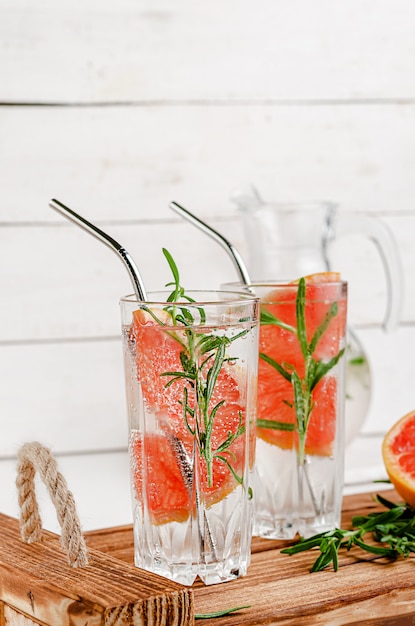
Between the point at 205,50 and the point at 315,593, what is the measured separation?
977 mm

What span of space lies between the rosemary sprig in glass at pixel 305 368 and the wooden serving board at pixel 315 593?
0.11 m

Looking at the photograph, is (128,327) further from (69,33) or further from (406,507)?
(69,33)

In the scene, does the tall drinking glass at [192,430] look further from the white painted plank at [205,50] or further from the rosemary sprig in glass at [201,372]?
the white painted plank at [205,50]

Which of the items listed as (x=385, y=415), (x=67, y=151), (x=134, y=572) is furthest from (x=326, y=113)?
(x=134, y=572)

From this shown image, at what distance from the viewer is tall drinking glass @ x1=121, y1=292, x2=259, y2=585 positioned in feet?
2.14

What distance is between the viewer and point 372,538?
0.80 m

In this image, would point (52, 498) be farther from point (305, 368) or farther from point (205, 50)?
point (205, 50)

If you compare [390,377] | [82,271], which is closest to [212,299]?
[82,271]

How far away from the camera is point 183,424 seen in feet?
2.18

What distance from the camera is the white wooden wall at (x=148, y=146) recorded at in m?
1.36

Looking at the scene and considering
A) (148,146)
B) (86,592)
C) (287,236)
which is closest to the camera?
(86,592)

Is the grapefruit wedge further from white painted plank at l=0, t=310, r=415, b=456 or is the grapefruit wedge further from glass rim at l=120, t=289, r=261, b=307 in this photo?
white painted plank at l=0, t=310, r=415, b=456

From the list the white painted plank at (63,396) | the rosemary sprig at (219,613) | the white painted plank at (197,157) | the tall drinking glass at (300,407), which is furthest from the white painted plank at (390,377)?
the rosemary sprig at (219,613)

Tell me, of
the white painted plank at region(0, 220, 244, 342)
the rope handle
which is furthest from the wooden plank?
the white painted plank at region(0, 220, 244, 342)
